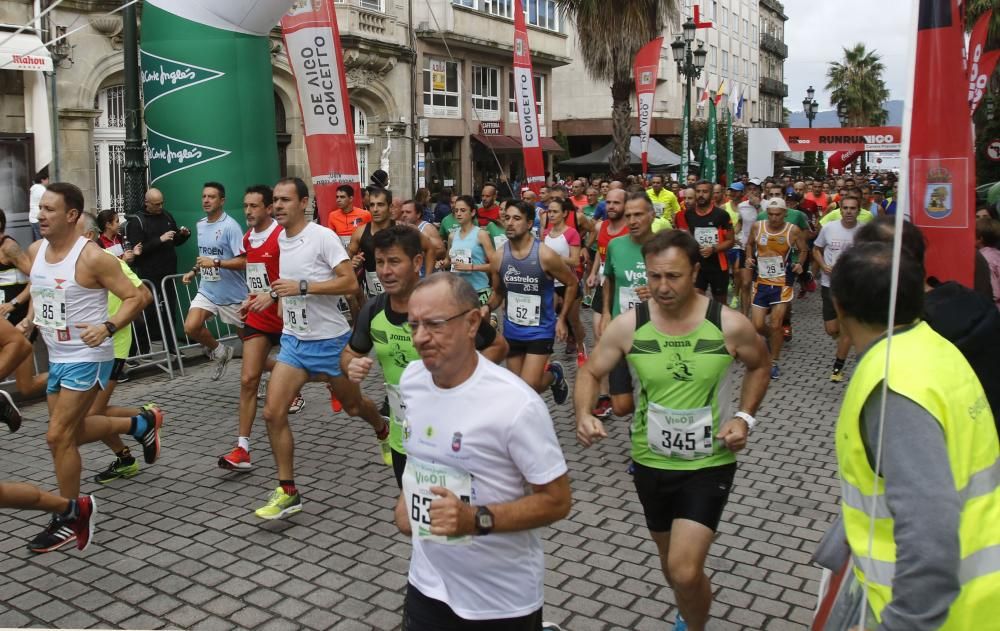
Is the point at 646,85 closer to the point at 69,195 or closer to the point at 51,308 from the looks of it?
the point at 69,195

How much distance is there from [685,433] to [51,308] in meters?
Result: 3.73

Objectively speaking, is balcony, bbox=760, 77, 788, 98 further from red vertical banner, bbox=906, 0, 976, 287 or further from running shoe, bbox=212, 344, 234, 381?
red vertical banner, bbox=906, 0, 976, 287

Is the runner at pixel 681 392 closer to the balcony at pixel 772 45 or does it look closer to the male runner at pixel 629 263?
the male runner at pixel 629 263

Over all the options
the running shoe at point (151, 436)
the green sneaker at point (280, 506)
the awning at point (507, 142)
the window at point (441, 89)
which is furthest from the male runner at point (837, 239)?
the awning at point (507, 142)

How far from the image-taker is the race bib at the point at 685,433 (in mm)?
3697

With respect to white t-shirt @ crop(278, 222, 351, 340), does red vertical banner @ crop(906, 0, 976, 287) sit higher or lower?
higher

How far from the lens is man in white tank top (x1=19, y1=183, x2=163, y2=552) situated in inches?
204

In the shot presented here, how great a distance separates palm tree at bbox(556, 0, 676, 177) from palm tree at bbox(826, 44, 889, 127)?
45.9 meters

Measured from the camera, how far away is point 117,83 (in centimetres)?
2134

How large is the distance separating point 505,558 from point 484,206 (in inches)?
383

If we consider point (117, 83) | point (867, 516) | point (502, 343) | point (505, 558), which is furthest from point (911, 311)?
point (117, 83)

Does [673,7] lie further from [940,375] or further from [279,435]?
[940,375]

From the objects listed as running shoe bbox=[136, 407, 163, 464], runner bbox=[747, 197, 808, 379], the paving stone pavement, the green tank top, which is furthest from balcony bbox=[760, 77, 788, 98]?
the green tank top

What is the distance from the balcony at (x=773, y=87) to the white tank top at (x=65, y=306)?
86.2 m
